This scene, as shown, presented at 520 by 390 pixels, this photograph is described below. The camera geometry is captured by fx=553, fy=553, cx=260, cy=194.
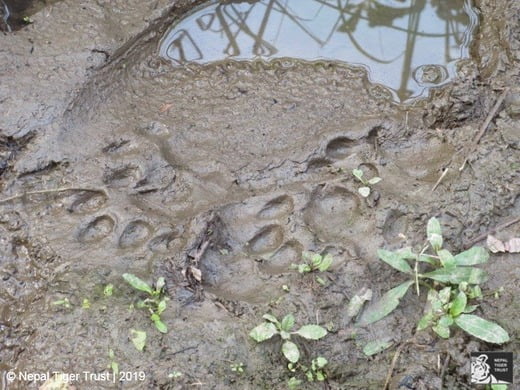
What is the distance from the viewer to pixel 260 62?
3217 mm

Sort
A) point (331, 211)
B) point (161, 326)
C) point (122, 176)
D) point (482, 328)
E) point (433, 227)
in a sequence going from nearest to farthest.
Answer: point (482, 328)
point (161, 326)
point (433, 227)
point (331, 211)
point (122, 176)

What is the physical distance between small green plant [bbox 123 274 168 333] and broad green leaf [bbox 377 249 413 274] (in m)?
0.93

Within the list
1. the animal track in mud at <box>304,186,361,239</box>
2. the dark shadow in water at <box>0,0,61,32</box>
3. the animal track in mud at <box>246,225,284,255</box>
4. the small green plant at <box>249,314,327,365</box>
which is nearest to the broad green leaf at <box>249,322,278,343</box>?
the small green plant at <box>249,314,327,365</box>

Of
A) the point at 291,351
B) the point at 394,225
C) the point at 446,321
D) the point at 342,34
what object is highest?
the point at 342,34

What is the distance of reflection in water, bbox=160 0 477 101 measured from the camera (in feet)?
10.4

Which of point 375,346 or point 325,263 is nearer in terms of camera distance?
point 375,346

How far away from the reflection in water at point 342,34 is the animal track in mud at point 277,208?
978mm

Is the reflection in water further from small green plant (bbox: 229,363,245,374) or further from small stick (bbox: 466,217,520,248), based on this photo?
small green plant (bbox: 229,363,245,374)

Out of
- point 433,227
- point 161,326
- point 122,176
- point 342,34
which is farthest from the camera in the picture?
point 342,34

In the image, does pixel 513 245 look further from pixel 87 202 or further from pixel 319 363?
pixel 87 202

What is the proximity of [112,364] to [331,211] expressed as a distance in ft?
3.87

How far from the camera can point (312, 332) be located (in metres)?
2.21

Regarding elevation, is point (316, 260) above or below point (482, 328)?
above

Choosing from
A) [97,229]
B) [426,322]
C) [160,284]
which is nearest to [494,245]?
[426,322]
